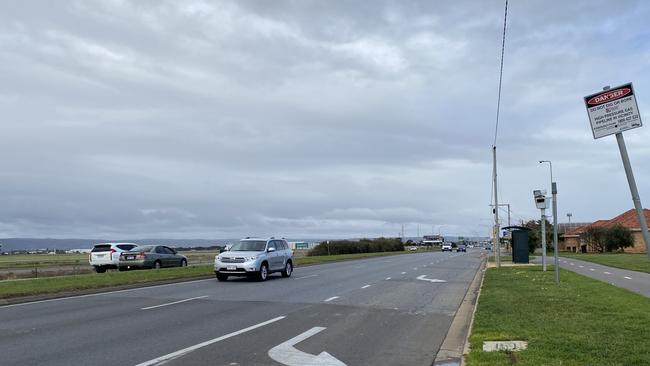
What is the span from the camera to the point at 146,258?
2933cm

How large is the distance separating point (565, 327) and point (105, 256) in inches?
1029

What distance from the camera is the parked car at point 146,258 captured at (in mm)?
29312

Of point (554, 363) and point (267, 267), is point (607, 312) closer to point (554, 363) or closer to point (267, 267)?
point (554, 363)

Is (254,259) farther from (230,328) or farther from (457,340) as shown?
(457,340)

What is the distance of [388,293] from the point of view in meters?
18.7

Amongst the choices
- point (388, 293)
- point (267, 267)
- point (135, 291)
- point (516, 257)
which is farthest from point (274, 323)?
point (516, 257)

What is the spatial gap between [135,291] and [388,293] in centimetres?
823

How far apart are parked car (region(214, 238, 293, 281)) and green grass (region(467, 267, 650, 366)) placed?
381 inches

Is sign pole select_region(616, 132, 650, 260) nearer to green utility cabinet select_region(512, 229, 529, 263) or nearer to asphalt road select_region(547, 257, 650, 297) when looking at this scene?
asphalt road select_region(547, 257, 650, 297)

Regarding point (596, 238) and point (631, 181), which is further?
point (596, 238)

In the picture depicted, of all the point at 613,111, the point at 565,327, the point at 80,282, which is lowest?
the point at 565,327

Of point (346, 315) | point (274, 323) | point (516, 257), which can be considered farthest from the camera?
point (516, 257)

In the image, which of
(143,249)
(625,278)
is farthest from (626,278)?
(143,249)

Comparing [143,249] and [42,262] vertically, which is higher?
[143,249]
